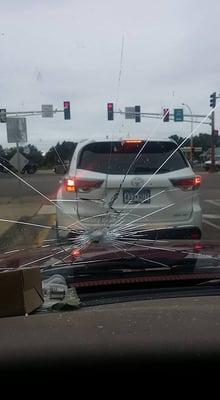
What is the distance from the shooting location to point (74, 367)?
180 cm

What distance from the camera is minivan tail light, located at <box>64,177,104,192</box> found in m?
6.97

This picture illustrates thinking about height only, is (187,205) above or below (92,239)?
below

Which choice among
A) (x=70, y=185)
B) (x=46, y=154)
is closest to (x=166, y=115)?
(x=46, y=154)

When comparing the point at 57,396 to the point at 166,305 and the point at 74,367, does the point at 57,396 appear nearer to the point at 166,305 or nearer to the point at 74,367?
the point at 74,367

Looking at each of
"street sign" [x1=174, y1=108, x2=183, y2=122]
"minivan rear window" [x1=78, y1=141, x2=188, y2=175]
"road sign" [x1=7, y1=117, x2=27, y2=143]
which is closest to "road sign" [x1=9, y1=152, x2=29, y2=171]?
"road sign" [x1=7, y1=117, x2=27, y2=143]

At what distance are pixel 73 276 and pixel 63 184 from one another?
14.0 ft

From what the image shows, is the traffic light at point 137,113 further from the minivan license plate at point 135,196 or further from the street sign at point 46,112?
the street sign at point 46,112

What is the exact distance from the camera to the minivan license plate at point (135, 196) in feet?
20.5

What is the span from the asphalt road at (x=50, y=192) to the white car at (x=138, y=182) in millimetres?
235

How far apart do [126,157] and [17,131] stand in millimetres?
1437

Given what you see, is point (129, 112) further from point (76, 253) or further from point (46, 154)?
point (76, 253)

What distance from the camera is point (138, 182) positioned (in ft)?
22.5

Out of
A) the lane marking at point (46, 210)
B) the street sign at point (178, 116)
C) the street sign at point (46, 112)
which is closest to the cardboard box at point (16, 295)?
the street sign at point (178, 116)

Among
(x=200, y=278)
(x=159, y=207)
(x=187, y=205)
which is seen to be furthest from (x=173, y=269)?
(x=187, y=205)
